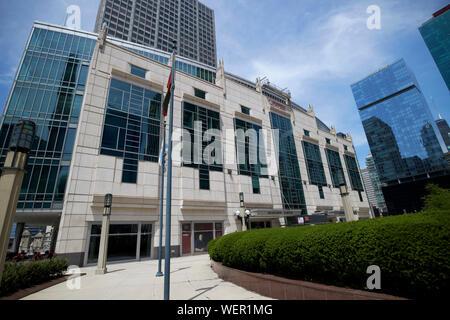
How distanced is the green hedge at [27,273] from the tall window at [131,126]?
28.6 ft

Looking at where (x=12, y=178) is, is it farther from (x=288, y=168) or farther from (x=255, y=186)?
(x=288, y=168)

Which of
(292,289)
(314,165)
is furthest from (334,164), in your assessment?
(292,289)

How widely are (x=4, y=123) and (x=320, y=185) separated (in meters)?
45.8

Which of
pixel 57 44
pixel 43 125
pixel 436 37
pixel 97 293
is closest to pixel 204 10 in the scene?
pixel 57 44

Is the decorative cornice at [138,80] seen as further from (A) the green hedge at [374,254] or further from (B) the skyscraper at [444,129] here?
(B) the skyscraper at [444,129]

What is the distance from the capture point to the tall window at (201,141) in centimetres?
2267

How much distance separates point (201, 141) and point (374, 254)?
21.6 meters

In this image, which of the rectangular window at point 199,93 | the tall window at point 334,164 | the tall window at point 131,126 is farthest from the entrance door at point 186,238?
the tall window at point 334,164

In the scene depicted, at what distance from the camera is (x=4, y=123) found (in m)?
22.2

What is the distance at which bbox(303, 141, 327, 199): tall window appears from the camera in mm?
36447

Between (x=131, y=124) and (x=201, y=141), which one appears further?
(x=201, y=141)

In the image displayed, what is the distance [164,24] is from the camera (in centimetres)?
7456

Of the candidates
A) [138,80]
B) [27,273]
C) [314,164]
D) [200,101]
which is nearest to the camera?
[27,273]

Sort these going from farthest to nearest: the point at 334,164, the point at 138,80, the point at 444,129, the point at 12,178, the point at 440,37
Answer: the point at 444,129
the point at 440,37
the point at 334,164
the point at 138,80
the point at 12,178
